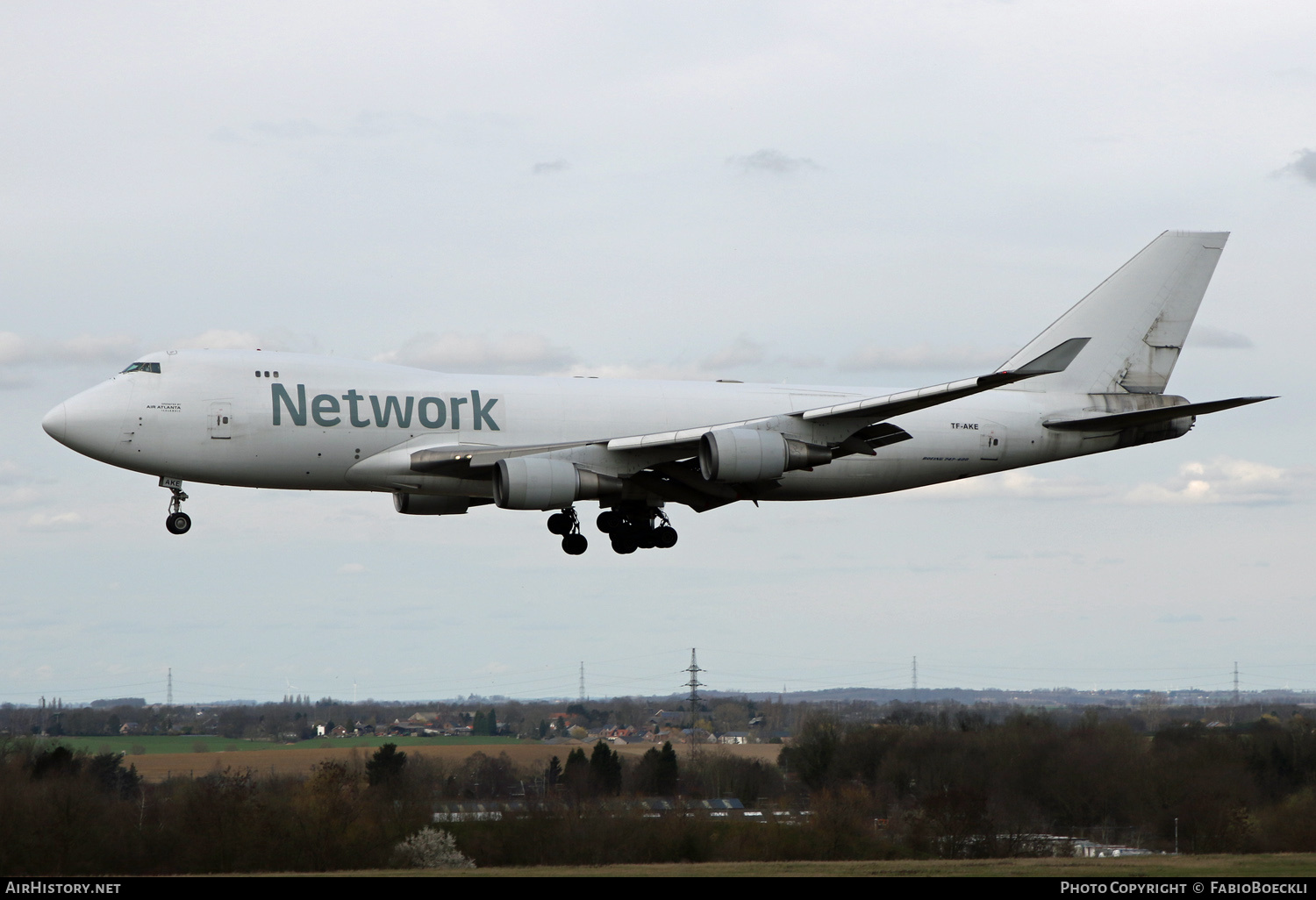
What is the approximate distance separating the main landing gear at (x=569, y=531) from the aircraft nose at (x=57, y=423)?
571 inches

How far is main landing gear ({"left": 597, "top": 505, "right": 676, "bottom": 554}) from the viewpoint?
4444cm

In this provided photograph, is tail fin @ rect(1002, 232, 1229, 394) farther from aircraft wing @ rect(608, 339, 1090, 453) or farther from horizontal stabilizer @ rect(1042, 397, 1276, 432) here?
aircraft wing @ rect(608, 339, 1090, 453)

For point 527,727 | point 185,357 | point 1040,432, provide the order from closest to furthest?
1. point 185,357
2. point 1040,432
3. point 527,727

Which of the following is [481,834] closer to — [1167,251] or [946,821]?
[946,821]

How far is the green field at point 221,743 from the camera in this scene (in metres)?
81.7

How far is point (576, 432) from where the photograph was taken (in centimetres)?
4056

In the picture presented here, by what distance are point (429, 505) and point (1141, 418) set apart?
22094mm

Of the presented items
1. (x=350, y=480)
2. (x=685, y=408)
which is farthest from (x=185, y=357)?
(x=685, y=408)

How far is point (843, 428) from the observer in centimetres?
3953

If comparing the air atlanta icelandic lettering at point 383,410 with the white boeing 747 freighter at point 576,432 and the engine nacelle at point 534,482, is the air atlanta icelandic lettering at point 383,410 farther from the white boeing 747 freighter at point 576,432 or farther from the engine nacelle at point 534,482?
the engine nacelle at point 534,482

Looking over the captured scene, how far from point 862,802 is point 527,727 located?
128 ft

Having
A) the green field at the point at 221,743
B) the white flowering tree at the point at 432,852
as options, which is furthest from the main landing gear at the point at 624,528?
the green field at the point at 221,743

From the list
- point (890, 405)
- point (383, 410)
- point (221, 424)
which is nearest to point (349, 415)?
point (383, 410)

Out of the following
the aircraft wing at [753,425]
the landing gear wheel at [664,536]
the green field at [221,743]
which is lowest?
the green field at [221,743]
